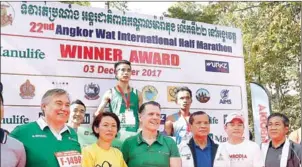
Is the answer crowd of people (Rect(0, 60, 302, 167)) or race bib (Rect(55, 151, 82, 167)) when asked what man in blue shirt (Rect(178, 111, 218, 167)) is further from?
race bib (Rect(55, 151, 82, 167))

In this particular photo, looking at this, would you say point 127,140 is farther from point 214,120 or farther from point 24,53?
point 214,120

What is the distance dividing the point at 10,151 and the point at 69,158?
420mm

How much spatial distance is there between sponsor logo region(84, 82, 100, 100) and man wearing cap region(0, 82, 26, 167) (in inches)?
87.8

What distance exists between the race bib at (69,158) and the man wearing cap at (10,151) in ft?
0.83

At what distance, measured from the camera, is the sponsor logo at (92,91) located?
514 centimetres

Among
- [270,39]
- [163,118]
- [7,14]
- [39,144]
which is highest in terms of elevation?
[270,39]

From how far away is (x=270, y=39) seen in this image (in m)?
10.7

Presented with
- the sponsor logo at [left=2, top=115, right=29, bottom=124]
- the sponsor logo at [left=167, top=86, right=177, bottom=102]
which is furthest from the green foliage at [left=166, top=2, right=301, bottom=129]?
the sponsor logo at [left=2, top=115, right=29, bottom=124]

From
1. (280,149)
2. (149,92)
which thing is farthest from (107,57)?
(280,149)

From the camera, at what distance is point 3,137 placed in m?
2.85

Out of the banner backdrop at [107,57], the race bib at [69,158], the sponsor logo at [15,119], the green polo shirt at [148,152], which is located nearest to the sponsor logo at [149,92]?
the banner backdrop at [107,57]

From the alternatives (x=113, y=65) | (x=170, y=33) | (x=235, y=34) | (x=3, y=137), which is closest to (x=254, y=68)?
(x=235, y=34)

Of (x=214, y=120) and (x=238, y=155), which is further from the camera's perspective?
(x=214, y=120)

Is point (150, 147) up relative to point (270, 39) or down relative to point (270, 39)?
down
